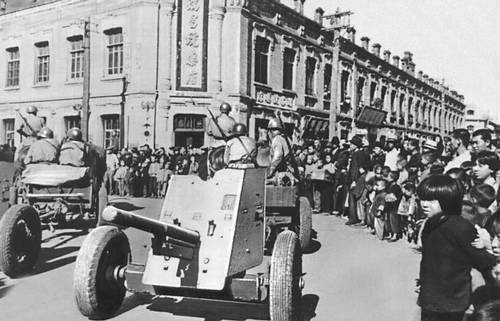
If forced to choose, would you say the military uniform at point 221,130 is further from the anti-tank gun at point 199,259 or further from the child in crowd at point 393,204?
the child in crowd at point 393,204

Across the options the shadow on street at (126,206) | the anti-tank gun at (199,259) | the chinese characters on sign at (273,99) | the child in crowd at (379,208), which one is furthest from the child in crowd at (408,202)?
the chinese characters on sign at (273,99)

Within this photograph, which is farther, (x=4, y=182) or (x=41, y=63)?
(x=41, y=63)

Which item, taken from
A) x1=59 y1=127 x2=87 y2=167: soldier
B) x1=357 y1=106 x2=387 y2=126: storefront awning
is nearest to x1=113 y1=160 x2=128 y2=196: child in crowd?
x1=59 y1=127 x2=87 y2=167: soldier

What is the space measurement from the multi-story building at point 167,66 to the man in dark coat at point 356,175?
8334 mm

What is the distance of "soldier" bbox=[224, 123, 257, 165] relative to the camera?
24.3 feet

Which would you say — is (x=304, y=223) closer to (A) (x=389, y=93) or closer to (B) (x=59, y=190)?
(B) (x=59, y=190)

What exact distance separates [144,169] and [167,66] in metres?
4.30

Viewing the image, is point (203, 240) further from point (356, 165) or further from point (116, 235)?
point (356, 165)

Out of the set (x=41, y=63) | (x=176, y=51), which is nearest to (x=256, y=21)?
(x=176, y=51)

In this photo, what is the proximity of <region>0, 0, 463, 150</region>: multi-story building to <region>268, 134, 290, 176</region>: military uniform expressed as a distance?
37.6 feet

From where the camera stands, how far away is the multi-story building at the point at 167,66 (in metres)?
20.6

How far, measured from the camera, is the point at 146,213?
1362 centimetres

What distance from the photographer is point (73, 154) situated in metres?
9.91

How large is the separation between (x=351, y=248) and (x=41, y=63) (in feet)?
65.7
